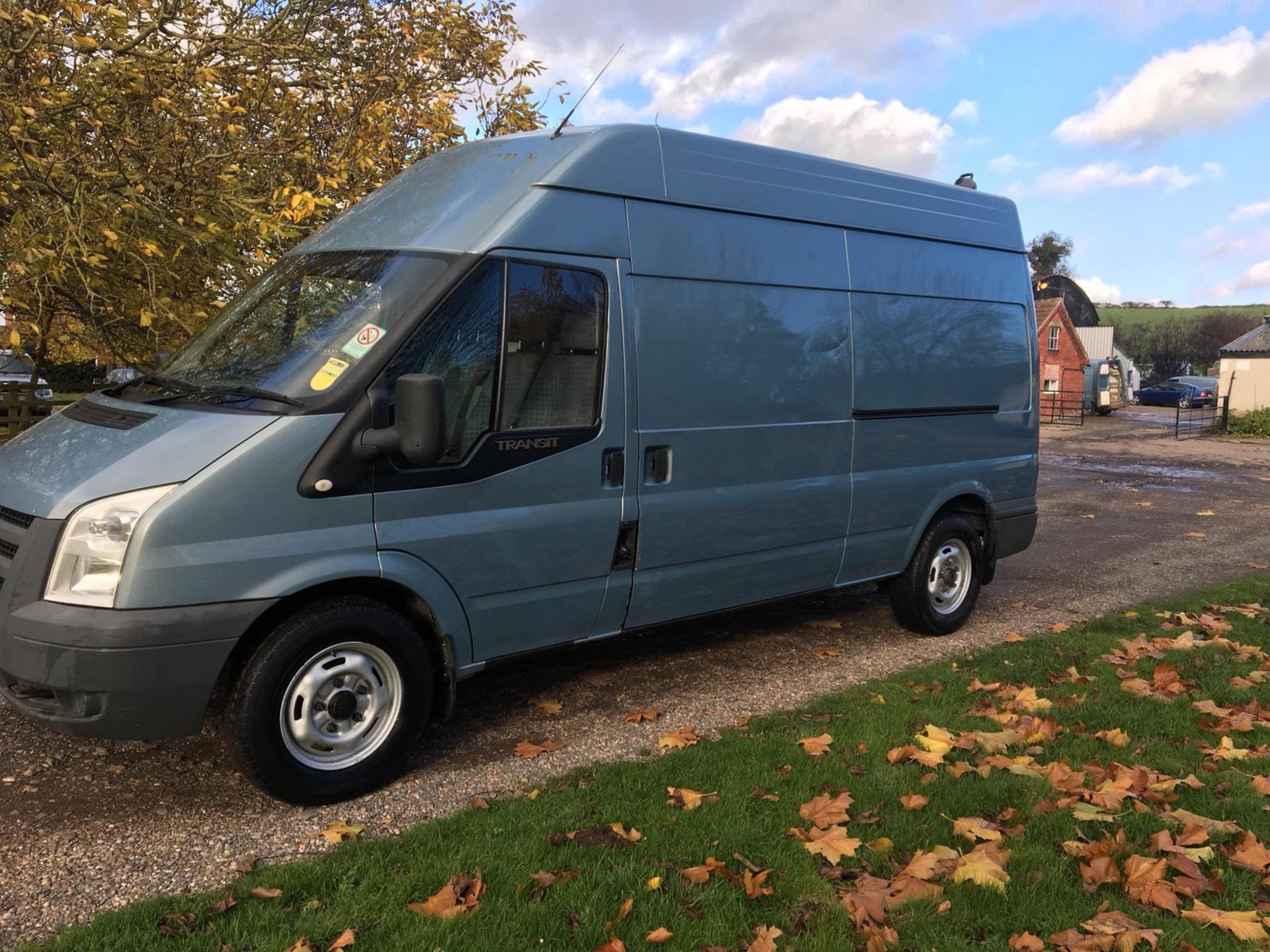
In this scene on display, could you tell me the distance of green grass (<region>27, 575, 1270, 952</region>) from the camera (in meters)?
3.15

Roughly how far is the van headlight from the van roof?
65.0 inches

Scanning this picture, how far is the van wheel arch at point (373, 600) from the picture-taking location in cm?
393

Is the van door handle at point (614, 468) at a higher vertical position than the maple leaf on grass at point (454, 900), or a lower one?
higher

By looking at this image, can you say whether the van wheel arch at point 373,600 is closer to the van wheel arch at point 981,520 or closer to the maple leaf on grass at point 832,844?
the maple leaf on grass at point 832,844

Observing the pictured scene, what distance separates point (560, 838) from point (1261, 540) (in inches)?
420

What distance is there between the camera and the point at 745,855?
362cm

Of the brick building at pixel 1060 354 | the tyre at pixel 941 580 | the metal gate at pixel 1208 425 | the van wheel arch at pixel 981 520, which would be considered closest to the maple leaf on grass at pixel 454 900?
the tyre at pixel 941 580

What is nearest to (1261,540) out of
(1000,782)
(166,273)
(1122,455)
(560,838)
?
(1000,782)

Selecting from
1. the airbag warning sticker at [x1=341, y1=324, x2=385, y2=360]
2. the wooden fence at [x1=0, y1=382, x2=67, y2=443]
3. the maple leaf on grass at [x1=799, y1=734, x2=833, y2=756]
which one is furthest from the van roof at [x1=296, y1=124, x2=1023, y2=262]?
the wooden fence at [x1=0, y1=382, x2=67, y2=443]

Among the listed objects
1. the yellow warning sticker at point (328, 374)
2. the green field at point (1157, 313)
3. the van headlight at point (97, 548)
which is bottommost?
the van headlight at point (97, 548)

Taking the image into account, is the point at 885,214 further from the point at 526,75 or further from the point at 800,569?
the point at 526,75

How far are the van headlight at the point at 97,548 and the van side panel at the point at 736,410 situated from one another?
2.28 m

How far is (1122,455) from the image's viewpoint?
23844 millimetres

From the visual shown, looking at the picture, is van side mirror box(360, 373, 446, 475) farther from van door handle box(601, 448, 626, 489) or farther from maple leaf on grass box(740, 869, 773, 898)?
maple leaf on grass box(740, 869, 773, 898)
